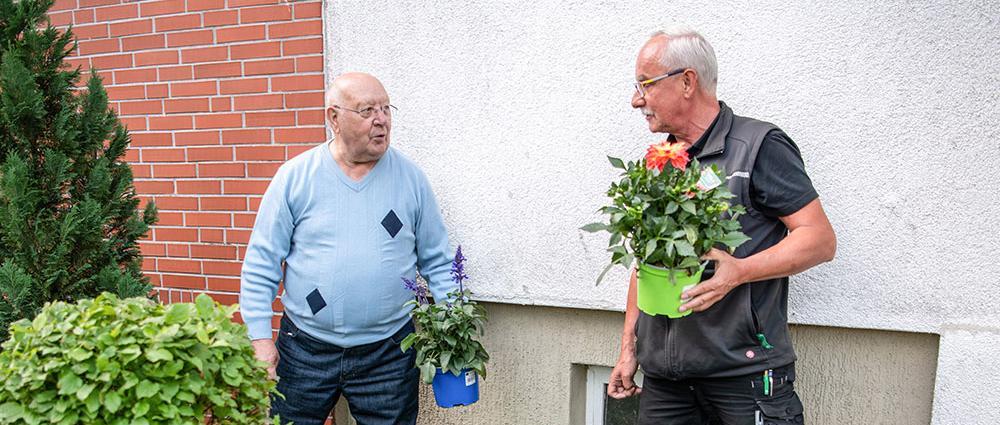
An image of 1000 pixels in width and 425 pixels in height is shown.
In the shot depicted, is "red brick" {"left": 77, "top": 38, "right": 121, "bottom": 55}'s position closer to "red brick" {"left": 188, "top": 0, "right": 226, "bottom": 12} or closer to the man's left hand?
"red brick" {"left": 188, "top": 0, "right": 226, "bottom": 12}

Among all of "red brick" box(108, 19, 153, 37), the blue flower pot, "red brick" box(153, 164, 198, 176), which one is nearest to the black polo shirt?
the blue flower pot

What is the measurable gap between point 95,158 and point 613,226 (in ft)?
6.47

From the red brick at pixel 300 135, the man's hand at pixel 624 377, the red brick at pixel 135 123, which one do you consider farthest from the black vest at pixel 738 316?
the red brick at pixel 135 123

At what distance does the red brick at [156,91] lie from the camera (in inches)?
146

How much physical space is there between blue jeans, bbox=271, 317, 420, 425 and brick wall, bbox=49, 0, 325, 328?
899 millimetres

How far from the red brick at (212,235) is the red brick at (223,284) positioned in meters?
0.19

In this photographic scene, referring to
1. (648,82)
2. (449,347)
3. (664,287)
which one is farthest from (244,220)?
(664,287)

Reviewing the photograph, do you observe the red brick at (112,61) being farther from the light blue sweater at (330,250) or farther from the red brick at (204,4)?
the light blue sweater at (330,250)

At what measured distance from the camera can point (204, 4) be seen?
355 cm

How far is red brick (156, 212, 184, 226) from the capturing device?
3.77 metres

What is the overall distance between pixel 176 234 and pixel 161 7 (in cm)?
118

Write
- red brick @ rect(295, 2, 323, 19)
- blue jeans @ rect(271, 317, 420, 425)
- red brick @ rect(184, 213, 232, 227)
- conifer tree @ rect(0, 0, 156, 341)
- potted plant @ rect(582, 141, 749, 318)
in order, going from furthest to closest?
1. red brick @ rect(184, 213, 232, 227)
2. red brick @ rect(295, 2, 323, 19)
3. blue jeans @ rect(271, 317, 420, 425)
4. conifer tree @ rect(0, 0, 156, 341)
5. potted plant @ rect(582, 141, 749, 318)

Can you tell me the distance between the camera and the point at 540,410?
332 centimetres

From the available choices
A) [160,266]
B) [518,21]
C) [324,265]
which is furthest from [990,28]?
[160,266]
